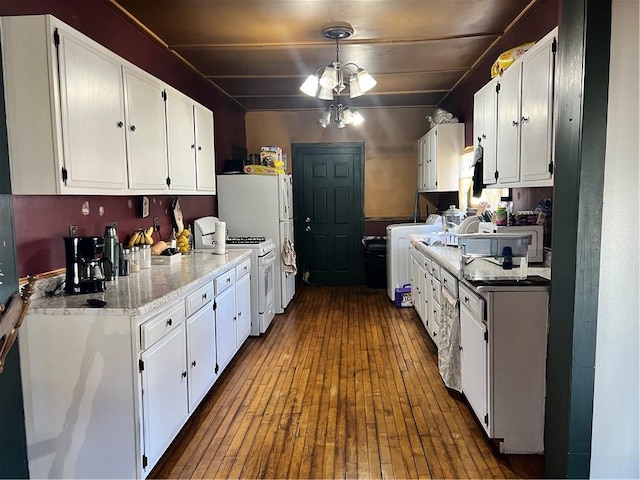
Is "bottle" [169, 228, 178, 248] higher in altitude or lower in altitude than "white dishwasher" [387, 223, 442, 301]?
higher

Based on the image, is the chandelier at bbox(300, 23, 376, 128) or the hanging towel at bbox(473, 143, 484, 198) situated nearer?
the chandelier at bbox(300, 23, 376, 128)

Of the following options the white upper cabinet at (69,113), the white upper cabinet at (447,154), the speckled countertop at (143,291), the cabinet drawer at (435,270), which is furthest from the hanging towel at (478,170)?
the white upper cabinet at (69,113)

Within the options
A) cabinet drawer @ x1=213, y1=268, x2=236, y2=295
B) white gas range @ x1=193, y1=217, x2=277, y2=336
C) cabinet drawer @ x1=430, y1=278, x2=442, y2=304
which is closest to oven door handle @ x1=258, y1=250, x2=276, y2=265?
white gas range @ x1=193, y1=217, x2=277, y2=336

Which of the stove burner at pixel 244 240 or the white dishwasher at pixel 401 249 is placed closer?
the stove burner at pixel 244 240

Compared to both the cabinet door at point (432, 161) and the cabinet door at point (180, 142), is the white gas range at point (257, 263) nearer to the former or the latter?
the cabinet door at point (180, 142)

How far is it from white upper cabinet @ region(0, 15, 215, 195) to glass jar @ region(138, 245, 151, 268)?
461mm

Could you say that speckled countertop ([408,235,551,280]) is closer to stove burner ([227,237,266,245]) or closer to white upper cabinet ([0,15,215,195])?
stove burner ([227,237,266,245])

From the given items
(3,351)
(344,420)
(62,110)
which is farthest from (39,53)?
(344,420)

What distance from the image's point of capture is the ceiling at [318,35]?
3109 mm

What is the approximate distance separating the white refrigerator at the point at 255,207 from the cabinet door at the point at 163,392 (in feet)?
A: 8.54

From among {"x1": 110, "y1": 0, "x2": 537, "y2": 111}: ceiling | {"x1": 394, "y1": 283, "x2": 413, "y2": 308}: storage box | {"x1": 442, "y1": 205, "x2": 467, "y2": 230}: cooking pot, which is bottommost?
{"x1": 394, "y1": 283, "x2": 413, "y2": 308}: storage box

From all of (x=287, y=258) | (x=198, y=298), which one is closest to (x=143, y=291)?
(x=198, y=298)

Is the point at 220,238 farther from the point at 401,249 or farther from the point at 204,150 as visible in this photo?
the point at 401,249

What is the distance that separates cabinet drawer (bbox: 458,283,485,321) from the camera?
2379mm
